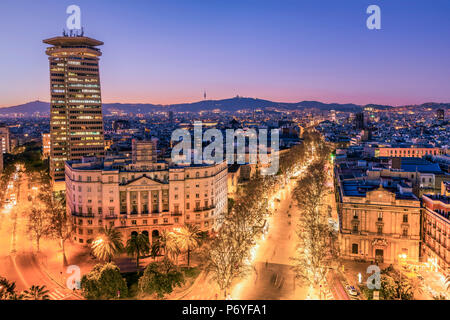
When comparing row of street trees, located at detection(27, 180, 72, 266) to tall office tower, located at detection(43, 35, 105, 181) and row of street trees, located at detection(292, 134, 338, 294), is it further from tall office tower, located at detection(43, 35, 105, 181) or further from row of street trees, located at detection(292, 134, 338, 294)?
tall office tower, located at detection(43, 35, 105, 181)

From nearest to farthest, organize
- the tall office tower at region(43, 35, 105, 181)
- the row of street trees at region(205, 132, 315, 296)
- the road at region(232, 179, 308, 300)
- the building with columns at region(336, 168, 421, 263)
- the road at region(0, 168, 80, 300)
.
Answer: the road at region(232, 179, 308, 300), the row of street trees at region(205, 132, 315, 296), the road at region(0, 168, 80, 300), the building with columns at region(336, 168, 421, 263), the tall office tower at region(43, 35, 105, 181)

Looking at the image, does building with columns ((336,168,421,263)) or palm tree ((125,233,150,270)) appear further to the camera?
building with columns ((336,168,421,263))

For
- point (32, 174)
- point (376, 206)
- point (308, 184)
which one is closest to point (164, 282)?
point (376, 206)

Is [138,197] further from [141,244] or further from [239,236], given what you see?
[239,236]

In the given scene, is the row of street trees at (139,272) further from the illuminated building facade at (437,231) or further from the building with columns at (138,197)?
the illuminated building facade at (437,231)

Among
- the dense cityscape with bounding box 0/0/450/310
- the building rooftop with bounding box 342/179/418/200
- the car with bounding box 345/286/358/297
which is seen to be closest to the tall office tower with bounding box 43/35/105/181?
the dense cityscape with bounding box 0/0/450/310

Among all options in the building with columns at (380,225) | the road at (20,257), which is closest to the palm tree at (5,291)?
the road at (20,257)
